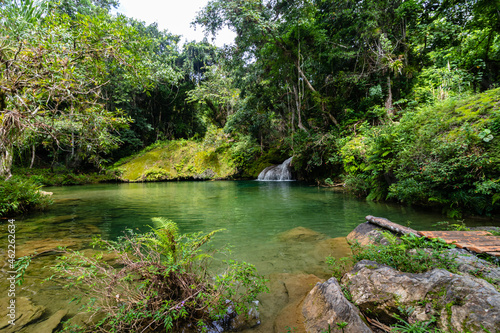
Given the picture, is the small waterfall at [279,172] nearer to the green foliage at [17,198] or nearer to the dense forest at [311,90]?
the dense forest at [311,90]

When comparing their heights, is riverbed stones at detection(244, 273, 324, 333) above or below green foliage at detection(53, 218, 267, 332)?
below

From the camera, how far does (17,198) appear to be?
20.5ft

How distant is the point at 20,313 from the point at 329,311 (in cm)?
309

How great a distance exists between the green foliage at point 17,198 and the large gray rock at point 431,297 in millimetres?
8582

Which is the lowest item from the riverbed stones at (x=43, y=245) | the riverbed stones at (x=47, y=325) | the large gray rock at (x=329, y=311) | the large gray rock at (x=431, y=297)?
the riverbed stones at (x=47, y=325)

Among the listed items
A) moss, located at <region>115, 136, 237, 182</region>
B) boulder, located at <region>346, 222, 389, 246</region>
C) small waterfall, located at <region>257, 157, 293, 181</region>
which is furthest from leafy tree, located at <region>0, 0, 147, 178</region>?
moss, located at <region>115, 136, 237, 182</region>

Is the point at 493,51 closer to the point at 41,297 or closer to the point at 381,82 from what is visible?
the point at 381,82

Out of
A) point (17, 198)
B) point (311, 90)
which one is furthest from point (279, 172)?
point (17, 198)

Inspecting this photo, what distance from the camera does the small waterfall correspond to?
17719 millimetres

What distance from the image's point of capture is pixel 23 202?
21.3 feet

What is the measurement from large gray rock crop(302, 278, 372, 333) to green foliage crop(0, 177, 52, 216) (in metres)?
8.07

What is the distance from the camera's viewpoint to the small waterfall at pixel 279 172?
1772 cm

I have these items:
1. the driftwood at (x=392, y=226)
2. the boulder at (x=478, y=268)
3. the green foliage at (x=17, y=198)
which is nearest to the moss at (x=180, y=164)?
the green foliage at (x=17, y=198)

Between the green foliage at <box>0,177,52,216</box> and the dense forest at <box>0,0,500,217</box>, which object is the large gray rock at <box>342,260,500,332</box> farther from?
the green foliage at <box>0,177,52,216</box>
